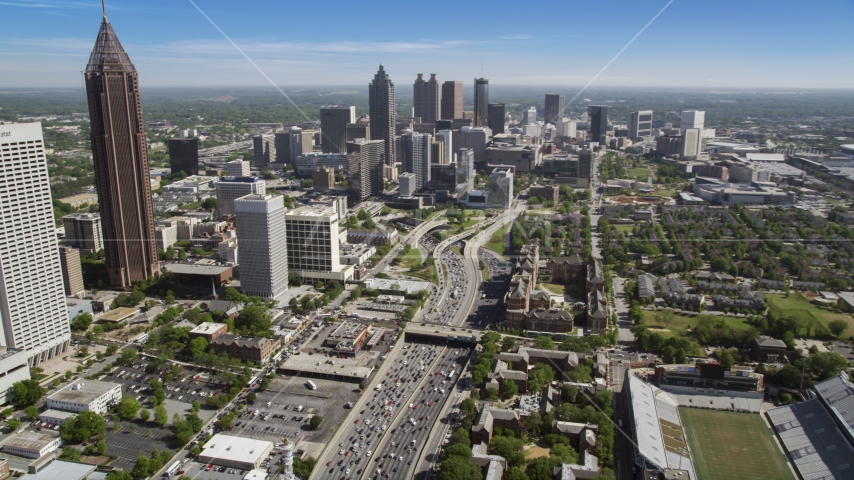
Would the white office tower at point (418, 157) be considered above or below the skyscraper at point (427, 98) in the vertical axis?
below

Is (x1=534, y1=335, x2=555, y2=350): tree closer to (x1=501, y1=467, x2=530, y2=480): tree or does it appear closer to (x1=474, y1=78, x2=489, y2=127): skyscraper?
(x1=501, y1=467, x2=530, y2=480): tree

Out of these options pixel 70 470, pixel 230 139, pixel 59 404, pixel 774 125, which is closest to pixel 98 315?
pixel 59 404

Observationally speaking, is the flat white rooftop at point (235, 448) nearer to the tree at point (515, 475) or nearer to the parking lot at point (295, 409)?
the parking lot at point (295, 409)

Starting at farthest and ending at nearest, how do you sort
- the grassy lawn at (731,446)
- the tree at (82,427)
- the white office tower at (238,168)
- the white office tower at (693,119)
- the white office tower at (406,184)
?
1. the white office tower at (693,119)
2. the white office tower at (238,168)
3. the white office tower at (406,184)
4. the tree at (82,427)
5. the grassy lawn at (731,446)

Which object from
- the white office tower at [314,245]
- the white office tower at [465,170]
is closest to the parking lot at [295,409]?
the white office tower at [314,245]

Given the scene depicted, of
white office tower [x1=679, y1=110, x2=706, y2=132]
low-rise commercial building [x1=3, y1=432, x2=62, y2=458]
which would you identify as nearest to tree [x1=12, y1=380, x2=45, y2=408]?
low-rise commercial building [x1=3, y1=432, x2=62, y2=458]

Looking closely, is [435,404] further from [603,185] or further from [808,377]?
[603,185]

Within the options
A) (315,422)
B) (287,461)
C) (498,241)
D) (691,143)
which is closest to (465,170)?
(498,241)

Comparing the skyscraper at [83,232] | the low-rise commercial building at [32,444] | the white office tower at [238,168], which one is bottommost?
the low-rise commercial building at [32,444]

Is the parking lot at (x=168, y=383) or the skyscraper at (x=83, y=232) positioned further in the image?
the skyscraper at (x=83, y=232)
